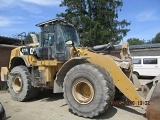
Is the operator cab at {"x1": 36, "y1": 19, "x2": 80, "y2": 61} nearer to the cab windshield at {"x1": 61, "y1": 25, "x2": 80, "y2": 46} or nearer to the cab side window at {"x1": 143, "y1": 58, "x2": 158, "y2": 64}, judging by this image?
the cab windshield at {"x1": 61, "y1": 25, "x2": 80, "y2": 46}

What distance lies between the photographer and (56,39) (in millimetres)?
8391

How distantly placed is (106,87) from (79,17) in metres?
24.5

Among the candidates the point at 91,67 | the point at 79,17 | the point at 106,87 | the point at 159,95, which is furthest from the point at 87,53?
the point at 79,17

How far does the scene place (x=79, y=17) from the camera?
98.4 feet

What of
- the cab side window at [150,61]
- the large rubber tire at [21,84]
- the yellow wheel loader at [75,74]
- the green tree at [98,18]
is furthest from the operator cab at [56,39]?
the green tree at [98,18]

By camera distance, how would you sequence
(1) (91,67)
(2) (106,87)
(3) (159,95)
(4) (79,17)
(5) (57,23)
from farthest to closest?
(4) (79,17)
(5) (57,23)
(1) (91,67)
(2) (106,87)
(3) (159,95)

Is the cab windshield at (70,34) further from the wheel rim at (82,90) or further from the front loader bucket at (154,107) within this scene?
the front loader bucket at (154,107)

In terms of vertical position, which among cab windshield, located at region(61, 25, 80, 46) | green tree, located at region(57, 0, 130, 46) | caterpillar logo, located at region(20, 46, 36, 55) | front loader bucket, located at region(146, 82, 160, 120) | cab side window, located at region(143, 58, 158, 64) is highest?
green tree, located at region(57, 0, 130, 46)

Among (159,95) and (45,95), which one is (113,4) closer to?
(45,95)

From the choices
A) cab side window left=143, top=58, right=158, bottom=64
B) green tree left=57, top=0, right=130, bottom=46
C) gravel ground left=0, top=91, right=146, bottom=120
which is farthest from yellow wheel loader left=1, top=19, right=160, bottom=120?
green tree left=57, top=0, right=130, bottom=46

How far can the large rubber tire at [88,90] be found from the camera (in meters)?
6.28

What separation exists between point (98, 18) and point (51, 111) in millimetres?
24198

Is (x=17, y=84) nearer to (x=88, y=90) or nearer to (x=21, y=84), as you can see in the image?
(x=21, y=84)

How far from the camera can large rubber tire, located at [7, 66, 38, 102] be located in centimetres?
898
